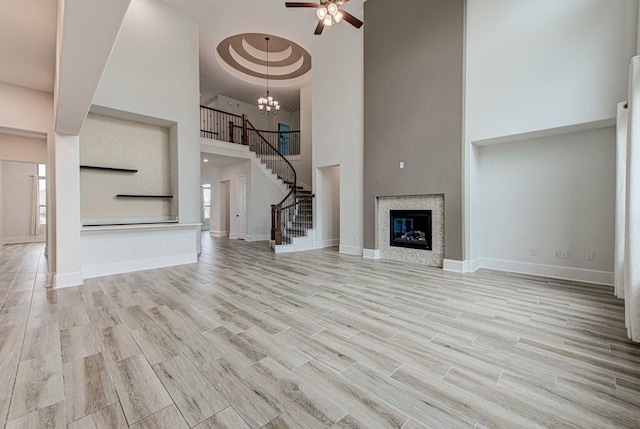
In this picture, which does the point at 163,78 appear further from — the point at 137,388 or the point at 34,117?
the point at 137,388

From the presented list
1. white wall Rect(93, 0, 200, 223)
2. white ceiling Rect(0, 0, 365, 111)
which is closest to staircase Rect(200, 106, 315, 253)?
white ceiling Rect(0, 0, 365, 111)

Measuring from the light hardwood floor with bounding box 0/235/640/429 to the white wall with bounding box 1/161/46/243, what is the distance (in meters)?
8.53

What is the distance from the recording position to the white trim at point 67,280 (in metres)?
3.91

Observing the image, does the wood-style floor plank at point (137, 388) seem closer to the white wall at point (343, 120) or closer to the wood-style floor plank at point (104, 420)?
the wood-style floor plank at point (104, 420)

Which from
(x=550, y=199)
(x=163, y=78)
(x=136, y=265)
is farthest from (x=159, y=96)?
(x=550, y=199)

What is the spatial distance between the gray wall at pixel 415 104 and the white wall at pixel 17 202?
475 inches

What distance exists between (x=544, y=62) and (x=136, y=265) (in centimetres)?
762

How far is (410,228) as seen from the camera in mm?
5652

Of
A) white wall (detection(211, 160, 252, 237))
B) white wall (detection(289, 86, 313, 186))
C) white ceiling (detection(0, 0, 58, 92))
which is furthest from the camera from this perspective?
white wall (detection(289, 86, 313, 186))

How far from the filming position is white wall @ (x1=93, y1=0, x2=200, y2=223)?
5129 millimetres

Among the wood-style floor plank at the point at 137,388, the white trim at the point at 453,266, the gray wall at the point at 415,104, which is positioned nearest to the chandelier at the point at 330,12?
the gray wall at the point at 415,104

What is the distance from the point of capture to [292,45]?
29.0 ft

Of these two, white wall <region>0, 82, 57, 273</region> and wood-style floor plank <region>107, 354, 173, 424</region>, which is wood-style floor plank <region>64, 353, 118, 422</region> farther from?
white wall <region>0, 82, 57, 273</region>

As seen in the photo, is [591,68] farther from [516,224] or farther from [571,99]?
[516,224]
